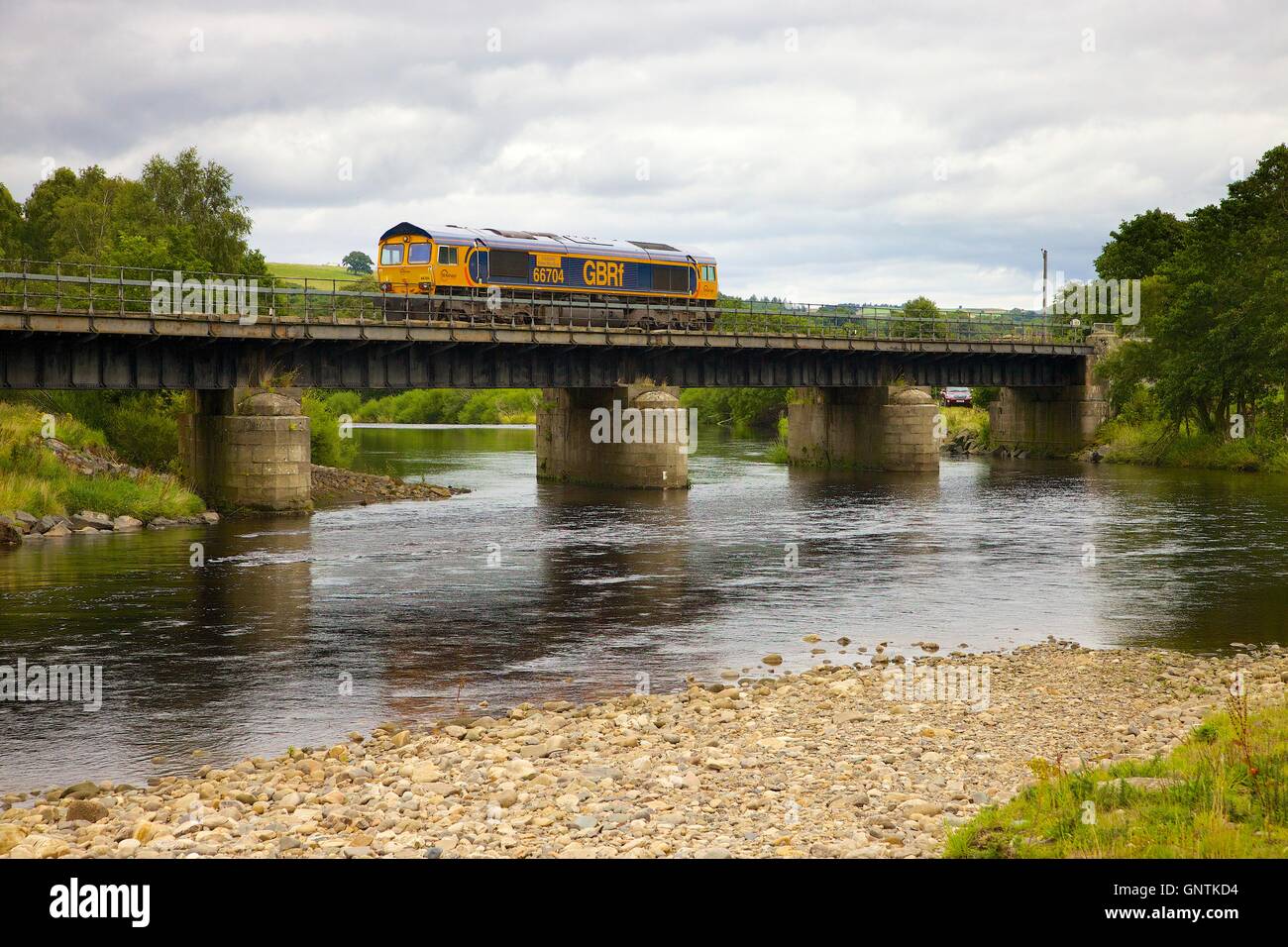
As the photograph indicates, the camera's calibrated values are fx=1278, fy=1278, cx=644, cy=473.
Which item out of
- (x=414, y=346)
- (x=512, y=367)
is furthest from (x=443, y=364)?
(x=512, y=367)

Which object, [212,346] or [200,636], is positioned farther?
[212,346]

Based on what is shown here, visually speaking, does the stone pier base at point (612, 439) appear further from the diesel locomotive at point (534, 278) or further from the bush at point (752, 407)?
the bush at point (752, 407)

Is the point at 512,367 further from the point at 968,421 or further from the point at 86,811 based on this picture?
the point at 968,421

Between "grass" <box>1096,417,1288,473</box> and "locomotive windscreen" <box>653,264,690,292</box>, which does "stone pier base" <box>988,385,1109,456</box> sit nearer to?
"grass" <box>1096,417,1288,473</box>

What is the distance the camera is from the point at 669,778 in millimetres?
15133

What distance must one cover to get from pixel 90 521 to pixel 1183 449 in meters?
59.8

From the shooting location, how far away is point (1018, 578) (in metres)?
34.1

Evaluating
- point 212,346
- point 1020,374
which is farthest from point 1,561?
point 1020,374

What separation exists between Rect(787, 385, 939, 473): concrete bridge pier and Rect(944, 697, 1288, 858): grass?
199 feet

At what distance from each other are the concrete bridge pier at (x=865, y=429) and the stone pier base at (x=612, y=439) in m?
16.0

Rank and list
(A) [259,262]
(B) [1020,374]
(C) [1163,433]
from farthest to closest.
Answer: (A) [259,262], (B) [1020,374], (C) [1163,433]

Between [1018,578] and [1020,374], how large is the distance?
52060 mm

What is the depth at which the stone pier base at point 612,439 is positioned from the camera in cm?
6097
